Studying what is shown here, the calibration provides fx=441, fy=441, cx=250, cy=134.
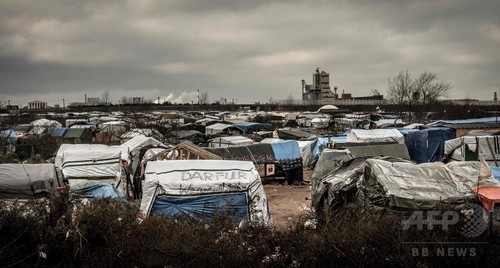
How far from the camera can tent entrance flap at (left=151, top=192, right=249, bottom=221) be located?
38.3 feet

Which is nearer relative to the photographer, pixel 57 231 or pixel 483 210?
pixel 57 231

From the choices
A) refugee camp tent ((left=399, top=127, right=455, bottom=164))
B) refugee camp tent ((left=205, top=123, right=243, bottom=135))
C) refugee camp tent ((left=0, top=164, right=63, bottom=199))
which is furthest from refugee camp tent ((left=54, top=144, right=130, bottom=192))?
refugee camp tent ((left=205, top=123, right=243, bottom=135))

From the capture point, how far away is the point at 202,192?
39.4 feet

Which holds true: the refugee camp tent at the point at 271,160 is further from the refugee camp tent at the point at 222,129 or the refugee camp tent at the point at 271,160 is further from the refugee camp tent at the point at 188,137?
the refugee camp tent at the point at 222,129

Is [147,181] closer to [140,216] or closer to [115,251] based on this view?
[140,216]

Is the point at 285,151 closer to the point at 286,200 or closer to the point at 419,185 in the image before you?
the point at 286,200

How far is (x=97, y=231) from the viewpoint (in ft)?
30.5

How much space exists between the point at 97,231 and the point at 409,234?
6487 millimetres

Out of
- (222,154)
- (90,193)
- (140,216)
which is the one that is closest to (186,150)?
(222,154)

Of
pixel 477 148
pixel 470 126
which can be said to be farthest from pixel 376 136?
pixel 477 148

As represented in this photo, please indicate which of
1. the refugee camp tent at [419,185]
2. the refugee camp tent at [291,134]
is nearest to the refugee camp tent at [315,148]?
the refugee camp tent at [291,134]

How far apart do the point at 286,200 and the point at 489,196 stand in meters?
8.99

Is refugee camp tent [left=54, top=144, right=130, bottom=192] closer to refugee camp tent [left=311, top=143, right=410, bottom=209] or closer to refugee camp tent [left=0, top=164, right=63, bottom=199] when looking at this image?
refugee camp tent [left=0, top=164, right=63, bottom=199]

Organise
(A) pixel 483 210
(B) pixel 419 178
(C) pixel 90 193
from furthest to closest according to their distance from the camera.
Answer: (C) pixel 90 193 → (B) pixel 419 178 → (A) pixel 483 210
